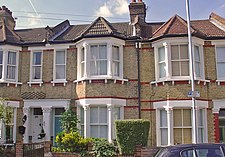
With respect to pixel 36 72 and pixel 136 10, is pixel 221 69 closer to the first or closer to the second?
pixel 136 10

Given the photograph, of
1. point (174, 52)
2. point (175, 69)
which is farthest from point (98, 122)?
point (174, 52)

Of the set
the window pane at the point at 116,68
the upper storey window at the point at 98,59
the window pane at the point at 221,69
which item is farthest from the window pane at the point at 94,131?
the window pane at the point at 221,69

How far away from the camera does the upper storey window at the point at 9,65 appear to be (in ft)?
62.2

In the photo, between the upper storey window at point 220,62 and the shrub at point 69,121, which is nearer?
the shrub at point 69,121

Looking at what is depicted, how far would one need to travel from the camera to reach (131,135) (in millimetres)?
15078

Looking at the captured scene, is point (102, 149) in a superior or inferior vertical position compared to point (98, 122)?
inferior

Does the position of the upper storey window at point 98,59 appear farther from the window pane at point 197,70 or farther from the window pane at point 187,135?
the window pane at point 187,135

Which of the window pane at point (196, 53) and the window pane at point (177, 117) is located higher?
the window pane at point (196, 53)

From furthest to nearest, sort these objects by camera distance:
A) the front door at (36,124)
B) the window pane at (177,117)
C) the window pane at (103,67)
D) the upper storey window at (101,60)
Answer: the front door at (36,124), the window pane at (103,67), the upper storey window at (101,60), the window pane at (177,117)

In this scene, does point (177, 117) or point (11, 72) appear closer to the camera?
point (177, 117)

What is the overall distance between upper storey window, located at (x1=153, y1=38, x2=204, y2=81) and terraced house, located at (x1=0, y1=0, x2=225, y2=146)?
6cm

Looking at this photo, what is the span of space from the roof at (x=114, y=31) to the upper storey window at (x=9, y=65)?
2.70ft

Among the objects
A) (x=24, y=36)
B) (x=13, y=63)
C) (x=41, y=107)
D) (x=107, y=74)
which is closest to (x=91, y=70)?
(x=107, y=74)

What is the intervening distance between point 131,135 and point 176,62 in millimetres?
5471
